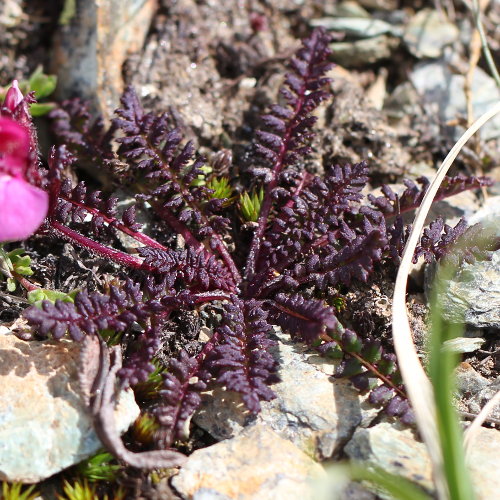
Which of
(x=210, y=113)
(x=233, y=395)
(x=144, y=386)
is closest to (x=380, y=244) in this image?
(x=233, y=395)

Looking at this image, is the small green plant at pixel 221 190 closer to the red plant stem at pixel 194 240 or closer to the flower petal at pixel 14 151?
the red plant stem at pixel 194 240

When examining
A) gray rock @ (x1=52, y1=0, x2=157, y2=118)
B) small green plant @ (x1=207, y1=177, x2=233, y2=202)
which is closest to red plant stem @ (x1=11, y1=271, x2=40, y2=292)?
small green plant @ (x1=207, y1=177, x2=233, y2=202)

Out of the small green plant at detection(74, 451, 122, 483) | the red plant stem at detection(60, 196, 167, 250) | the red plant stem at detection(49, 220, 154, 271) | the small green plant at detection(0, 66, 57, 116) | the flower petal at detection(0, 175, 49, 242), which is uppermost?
the small green plant at detection(0, 66, 57, 116)

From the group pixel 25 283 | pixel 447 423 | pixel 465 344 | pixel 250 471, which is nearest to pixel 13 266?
pixel 25 283

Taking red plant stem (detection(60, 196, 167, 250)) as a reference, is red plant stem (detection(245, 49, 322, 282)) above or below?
above

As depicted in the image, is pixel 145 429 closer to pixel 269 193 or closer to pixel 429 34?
pixel 269 193

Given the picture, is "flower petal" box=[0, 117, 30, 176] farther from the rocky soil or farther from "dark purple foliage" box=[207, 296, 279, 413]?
"dark purple foliage" box=[207, 296, 279, 413]
